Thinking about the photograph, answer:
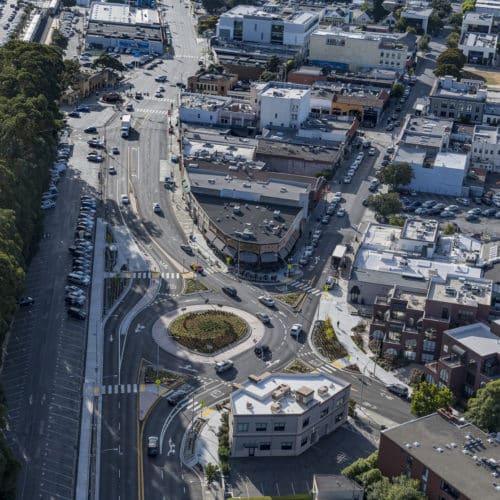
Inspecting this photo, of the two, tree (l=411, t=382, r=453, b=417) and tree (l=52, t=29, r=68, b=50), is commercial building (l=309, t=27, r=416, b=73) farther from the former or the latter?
tree (l=411, t=382, r=453, b=417)

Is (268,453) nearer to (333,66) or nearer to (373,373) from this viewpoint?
(373,373)

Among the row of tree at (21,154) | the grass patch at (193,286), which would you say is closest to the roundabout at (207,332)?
the grass patch at (193,286)

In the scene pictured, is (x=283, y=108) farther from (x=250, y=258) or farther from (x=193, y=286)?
(x=193, y=286)

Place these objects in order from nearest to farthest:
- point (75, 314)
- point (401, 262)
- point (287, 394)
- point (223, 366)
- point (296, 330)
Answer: point (287, 394) → point (223, 366) → point (75, 314) → point (296, 330) → point (401, 262)

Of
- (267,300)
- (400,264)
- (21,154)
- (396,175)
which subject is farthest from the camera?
(396,175)

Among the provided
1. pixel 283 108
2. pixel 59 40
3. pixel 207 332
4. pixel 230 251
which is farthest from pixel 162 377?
pixel 59 40

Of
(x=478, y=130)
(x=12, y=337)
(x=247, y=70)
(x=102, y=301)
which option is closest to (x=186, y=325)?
(x=102, y=301)
